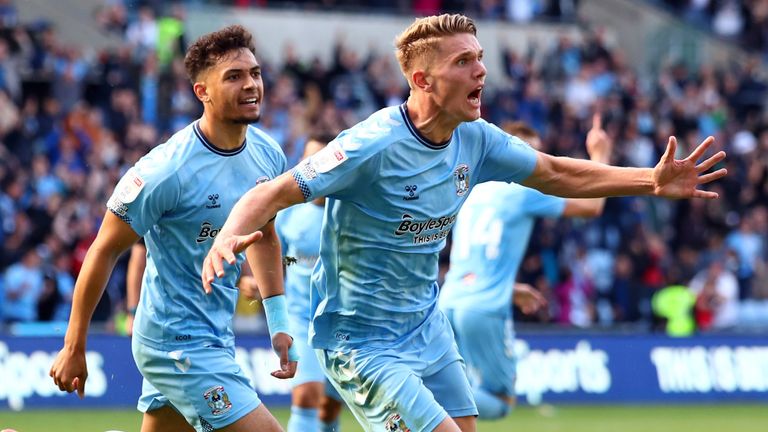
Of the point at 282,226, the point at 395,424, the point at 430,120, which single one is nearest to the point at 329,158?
the point at 430,120

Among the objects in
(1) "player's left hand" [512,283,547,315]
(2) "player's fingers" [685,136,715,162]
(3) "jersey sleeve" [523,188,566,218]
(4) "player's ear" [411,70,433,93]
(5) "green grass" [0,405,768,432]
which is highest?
(4) "player's ear" [411,70,433,93]

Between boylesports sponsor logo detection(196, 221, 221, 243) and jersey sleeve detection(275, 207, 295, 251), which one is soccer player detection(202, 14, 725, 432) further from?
jersey sleeve detection(275, 207, 295, 251)

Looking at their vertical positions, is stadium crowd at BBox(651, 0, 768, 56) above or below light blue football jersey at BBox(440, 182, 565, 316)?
above

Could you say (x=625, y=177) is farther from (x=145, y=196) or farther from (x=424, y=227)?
(x=145, y=196)

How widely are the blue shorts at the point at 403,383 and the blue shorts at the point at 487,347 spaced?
11.2 feet

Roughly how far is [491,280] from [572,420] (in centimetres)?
564

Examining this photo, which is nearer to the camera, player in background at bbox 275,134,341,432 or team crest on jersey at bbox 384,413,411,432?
team crest on jersey at bbox 384,413,411,432

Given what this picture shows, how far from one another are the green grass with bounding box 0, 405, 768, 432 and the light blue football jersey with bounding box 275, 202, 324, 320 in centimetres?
323

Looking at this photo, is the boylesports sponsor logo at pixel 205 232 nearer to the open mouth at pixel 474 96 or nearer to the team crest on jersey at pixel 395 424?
the team crest on jersey at pixel 395 424

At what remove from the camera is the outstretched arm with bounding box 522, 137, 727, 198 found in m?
7.10

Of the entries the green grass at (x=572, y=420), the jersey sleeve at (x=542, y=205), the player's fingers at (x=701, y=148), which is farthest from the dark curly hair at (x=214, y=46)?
the green grass at (x=572, y=420)

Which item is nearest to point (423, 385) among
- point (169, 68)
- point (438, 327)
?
point (438, 327)

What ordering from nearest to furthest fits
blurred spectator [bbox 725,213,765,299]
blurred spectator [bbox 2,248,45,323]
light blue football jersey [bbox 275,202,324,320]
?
light blue football jersey [bbox 275,202,324,320]
blurred spectator [bbox 2,248,45,323]
blurred spectator [bbox 725,213,765,299]

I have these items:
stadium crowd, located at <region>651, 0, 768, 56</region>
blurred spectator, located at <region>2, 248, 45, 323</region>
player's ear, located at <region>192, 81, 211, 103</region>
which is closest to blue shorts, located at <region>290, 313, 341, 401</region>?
player's ear, located at <region>192, 81, 211, 103</region>
